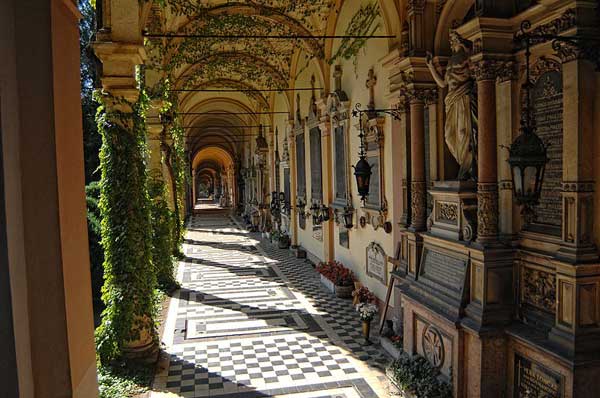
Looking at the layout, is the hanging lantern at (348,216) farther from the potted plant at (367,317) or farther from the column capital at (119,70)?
the column capital at (119,70)

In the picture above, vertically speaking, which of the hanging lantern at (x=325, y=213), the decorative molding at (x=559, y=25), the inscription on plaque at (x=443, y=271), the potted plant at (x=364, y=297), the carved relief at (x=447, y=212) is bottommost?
the potted plant at (x=364, y=297)

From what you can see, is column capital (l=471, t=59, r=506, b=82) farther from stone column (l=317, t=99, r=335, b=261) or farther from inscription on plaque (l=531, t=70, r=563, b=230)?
stone column (l=317, t=99, r=335, b=261)

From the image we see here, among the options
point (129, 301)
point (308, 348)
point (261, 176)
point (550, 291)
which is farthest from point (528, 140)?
point (261, 176)

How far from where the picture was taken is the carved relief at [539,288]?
4.87 m

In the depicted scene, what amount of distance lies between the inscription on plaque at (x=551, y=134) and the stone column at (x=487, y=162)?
0.49m

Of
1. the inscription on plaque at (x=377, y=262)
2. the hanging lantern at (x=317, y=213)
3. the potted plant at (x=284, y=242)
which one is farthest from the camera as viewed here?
the potted plant at (x=284, y=242)

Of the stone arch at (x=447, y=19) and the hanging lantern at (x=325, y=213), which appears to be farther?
the hanging lantern at (x=325, y=213)

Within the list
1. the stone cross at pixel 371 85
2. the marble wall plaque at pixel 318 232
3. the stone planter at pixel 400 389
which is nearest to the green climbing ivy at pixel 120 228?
the stone planter at pixel 400 389

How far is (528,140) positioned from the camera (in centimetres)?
431

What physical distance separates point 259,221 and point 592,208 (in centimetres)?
2246

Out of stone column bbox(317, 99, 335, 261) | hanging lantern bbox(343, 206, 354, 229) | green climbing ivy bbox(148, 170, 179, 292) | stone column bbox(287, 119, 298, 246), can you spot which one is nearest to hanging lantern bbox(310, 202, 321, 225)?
stone column bbox(317, 99, 335, 261)

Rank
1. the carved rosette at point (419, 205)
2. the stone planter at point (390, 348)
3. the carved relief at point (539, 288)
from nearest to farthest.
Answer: the carved relief at point (539, 288) < the carved rosette at point (419, 205) < the stone planter at point (390, 348)

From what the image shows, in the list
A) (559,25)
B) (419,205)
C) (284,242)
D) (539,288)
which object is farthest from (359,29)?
(284,242)

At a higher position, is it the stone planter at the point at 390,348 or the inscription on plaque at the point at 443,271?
the inscription on plaque at the point at 443,271
